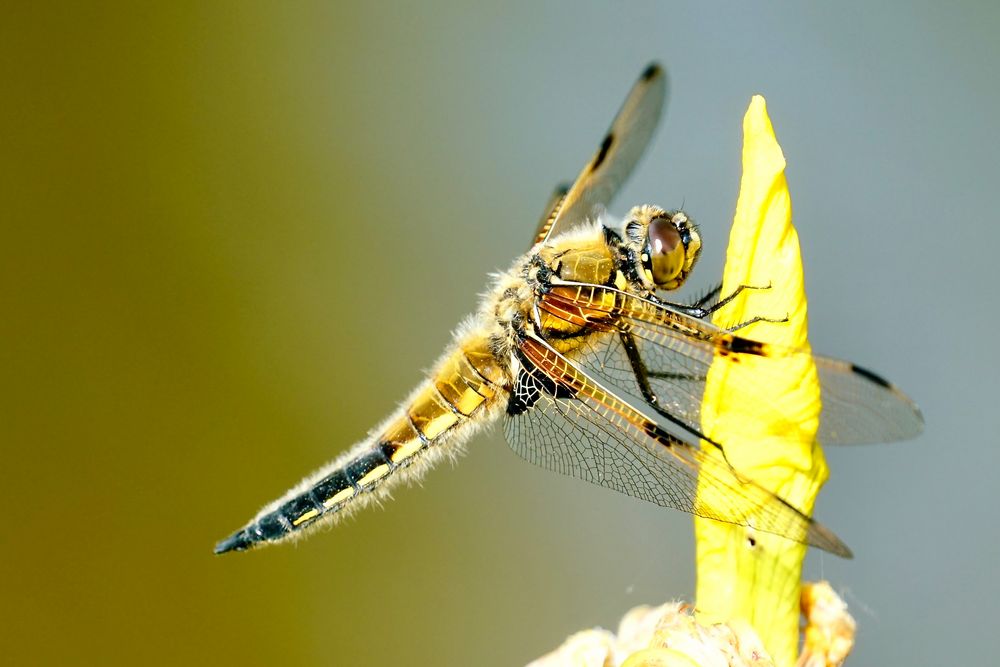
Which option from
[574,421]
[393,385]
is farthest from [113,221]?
[574,421]

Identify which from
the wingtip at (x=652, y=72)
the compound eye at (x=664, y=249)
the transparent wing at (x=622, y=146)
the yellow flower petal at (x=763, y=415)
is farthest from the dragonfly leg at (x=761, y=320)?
Answer: the wingtip at (x=652, y=72)

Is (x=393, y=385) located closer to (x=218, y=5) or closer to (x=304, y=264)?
(x=304, y=264)

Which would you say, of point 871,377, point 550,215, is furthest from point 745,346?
point 550,215

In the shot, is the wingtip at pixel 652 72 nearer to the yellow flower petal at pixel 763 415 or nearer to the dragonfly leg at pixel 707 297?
the dragonfly leg at pixel 707 297

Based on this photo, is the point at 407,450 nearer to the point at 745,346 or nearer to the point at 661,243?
the point at 661,243

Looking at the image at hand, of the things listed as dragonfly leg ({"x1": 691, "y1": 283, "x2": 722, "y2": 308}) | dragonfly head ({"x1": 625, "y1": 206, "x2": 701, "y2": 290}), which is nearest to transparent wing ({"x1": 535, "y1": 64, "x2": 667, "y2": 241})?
dragonfly head ({"x1": 625, "y1": 206, "x2": 701, "y2": 290})
